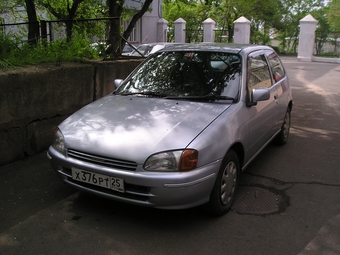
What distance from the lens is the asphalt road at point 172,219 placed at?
3199 mm

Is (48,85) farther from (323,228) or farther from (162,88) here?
(323,228)

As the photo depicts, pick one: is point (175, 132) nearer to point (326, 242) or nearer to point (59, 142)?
point (59, 142)

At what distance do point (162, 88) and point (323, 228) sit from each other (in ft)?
7.57

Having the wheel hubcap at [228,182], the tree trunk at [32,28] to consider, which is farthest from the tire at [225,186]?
the tree trunk at [32,28]

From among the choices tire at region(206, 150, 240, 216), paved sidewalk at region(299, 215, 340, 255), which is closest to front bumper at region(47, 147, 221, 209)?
tire at region(206, 150, 240, 216)

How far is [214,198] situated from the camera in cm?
352

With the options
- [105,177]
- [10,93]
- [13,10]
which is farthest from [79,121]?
[13,10]

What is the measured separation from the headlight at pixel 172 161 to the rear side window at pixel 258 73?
Answer: 5.23 ft

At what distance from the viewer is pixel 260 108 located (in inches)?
179

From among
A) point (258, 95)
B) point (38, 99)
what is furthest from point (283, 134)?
point (38, 99)

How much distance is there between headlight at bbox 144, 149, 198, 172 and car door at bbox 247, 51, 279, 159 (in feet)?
4.14

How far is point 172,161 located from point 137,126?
23.2 inches

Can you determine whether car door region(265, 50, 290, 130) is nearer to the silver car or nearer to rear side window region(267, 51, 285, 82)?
rear side window region(267, 51, 285, 82)

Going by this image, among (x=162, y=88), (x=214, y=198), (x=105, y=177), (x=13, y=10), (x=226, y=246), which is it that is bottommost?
(x=226, y=246)
